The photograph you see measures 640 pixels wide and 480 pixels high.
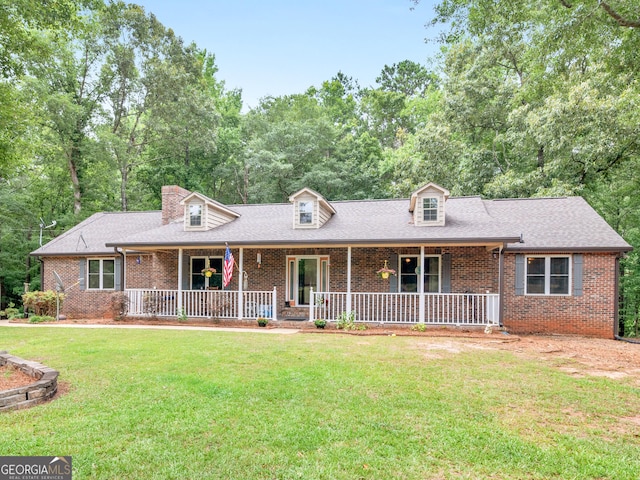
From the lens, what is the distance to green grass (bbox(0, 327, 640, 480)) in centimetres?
312

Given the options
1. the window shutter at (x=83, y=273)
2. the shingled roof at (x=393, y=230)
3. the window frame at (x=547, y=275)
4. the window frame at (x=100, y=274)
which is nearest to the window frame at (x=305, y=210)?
the shingled roof at (x=393, y=230)

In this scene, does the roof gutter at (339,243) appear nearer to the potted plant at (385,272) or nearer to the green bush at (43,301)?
the potted plant at (385,272)

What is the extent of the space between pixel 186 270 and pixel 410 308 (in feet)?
26.7

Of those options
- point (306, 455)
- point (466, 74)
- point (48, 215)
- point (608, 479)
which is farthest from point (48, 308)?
point (466, 74)

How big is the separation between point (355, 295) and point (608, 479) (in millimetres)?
9824

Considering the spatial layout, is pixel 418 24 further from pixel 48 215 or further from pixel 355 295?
A: pixel 48 215

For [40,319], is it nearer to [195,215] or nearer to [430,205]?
[195,215]

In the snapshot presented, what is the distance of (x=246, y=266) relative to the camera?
14.1 m

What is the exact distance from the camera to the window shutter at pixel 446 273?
12375 millimetres

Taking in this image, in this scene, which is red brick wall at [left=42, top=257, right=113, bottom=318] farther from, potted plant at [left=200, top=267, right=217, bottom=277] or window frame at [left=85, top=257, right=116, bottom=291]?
potted plant at [left=200, top=267, right=217, bottom=277]

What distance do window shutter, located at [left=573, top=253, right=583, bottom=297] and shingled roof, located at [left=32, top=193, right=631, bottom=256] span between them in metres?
0.43

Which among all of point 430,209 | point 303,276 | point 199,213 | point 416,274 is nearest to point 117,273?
point 199,213

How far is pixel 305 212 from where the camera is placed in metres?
13.8

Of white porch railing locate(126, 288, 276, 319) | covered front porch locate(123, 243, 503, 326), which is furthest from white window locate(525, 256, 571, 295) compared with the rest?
white porch railing locate(126, 288, 276, 319)
